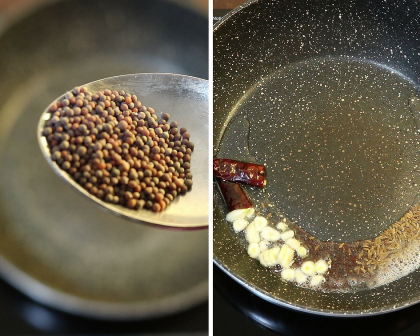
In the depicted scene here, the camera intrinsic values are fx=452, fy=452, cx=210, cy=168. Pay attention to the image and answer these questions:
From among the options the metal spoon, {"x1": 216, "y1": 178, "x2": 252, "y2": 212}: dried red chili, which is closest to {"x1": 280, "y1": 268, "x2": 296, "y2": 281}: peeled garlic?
{"x1": 216, "y1": 178, "x2": 252, "y2": 212}: dried red chili

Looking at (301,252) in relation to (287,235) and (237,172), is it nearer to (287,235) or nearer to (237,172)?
(287,235)

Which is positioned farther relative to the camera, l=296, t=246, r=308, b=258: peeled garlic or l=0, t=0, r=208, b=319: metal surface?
l=296, t=246, r=308, b=258: peeled garlic

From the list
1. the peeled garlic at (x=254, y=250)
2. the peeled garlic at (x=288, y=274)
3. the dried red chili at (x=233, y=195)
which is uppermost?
the dried red chili at (x=233, y=195)

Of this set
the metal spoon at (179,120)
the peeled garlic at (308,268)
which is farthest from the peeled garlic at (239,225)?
the metal spoon at (179,120)

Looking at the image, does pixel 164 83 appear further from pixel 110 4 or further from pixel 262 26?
pixel 262 26

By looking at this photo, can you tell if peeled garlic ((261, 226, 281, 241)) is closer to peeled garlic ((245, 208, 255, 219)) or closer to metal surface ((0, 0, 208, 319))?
peeled garlic ((245, 208, 255, 219))

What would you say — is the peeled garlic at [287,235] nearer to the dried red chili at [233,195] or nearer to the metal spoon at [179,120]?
the dried red chili at [233,195]
